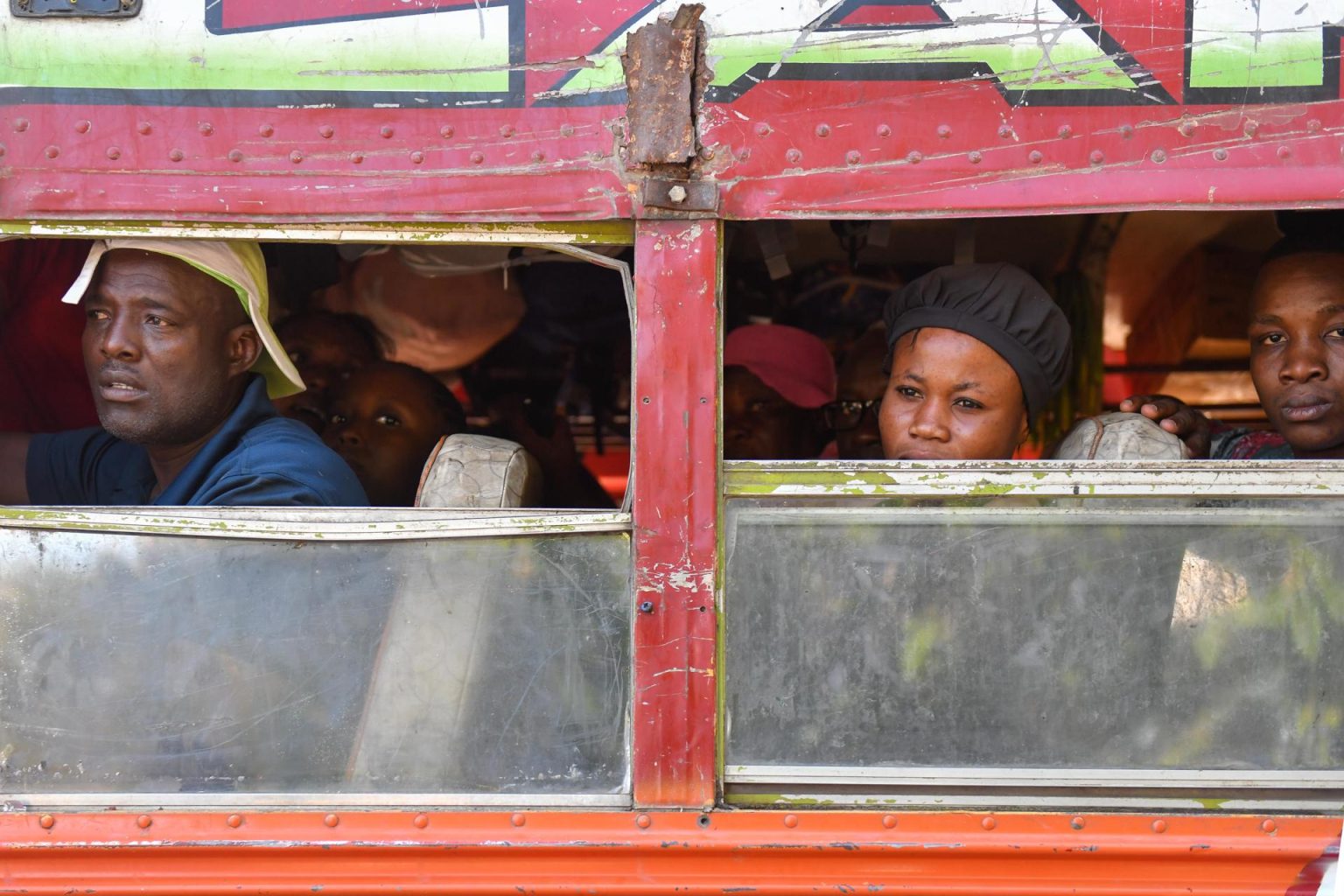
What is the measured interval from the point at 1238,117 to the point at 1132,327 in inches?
103

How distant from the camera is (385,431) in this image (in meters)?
3.08

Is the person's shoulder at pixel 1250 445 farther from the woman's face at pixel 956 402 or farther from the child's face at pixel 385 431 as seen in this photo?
the child's face at pixel 385 431

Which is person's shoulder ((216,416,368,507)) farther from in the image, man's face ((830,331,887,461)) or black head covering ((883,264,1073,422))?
man's face ((830,331,887,461))

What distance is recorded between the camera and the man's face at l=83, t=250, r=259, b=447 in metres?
2.16

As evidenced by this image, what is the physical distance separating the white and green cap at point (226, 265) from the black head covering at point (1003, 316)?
125 cm

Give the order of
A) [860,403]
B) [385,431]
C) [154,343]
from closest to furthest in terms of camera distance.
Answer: [154,343], [385,431], [860,403]

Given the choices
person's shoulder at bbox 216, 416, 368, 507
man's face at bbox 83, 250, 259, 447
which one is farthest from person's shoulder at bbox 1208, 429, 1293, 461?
man's face at bbox 83, 250, 259, 447

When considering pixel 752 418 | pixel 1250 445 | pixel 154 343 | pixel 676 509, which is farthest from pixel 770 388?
pixel 154 343

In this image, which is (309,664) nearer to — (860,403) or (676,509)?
(676,509)

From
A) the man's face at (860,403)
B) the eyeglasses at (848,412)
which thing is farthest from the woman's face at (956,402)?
the eyeglasses at (848,412)

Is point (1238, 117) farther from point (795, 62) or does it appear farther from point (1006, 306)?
point (795, 62)

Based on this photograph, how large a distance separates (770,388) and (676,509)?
4.94 ft

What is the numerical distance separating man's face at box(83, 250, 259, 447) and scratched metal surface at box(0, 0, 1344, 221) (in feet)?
1.18

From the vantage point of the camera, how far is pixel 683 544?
5.83 ft
